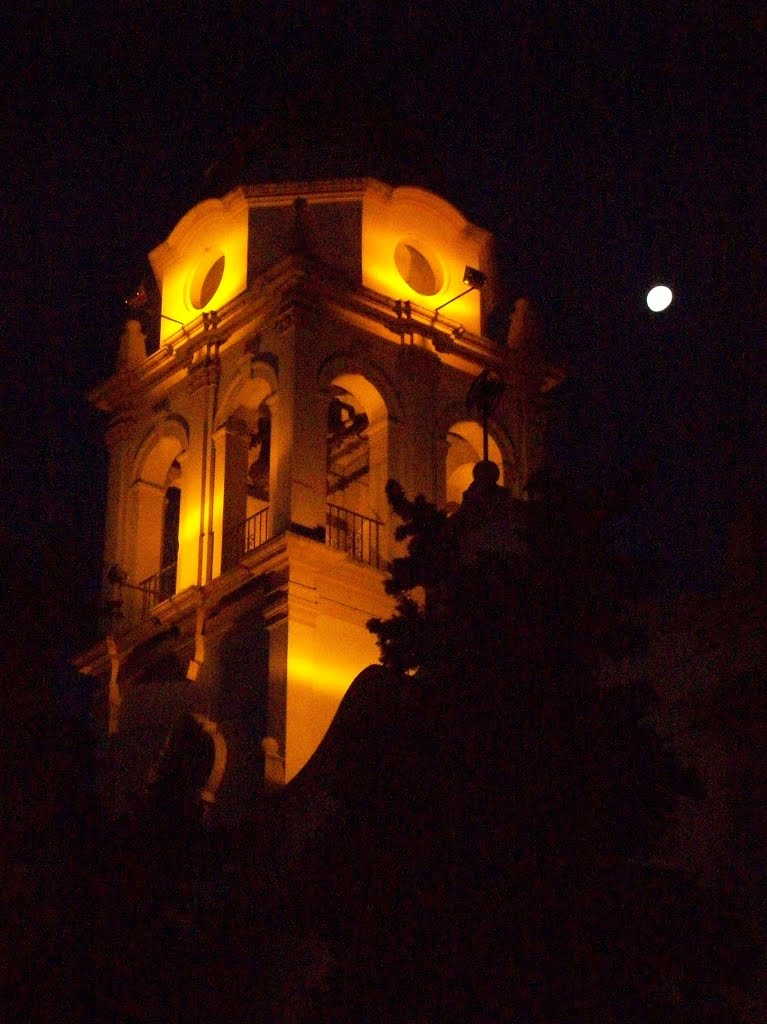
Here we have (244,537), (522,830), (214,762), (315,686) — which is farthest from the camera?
(244,537)

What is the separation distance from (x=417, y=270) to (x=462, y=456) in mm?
3250

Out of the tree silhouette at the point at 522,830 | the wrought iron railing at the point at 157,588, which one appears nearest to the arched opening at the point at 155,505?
the wrought iron railing at the point at 157,588

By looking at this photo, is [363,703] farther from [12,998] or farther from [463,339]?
[463,339]

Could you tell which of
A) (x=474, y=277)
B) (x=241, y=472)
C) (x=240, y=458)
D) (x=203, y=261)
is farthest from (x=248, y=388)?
(x=474, y=277)

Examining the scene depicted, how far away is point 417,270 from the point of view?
42906 mm

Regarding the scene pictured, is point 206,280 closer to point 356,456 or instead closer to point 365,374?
point 356,456

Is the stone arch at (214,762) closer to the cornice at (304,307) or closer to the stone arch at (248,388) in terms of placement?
the stone arch at (248,388)

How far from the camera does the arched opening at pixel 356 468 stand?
40156 mm

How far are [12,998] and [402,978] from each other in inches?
244

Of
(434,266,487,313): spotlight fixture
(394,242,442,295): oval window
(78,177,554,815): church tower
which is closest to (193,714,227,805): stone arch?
(78,177,554,815): church tower

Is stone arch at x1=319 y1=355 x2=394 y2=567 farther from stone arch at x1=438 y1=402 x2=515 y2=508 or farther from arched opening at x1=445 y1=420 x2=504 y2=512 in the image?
arched opening at x1=445 y1=420 x2=504 y2=512

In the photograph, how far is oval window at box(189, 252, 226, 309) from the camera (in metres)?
43.1

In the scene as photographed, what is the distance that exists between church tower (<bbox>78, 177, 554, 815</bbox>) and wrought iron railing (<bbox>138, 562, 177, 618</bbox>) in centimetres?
5

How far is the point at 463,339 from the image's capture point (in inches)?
1662
